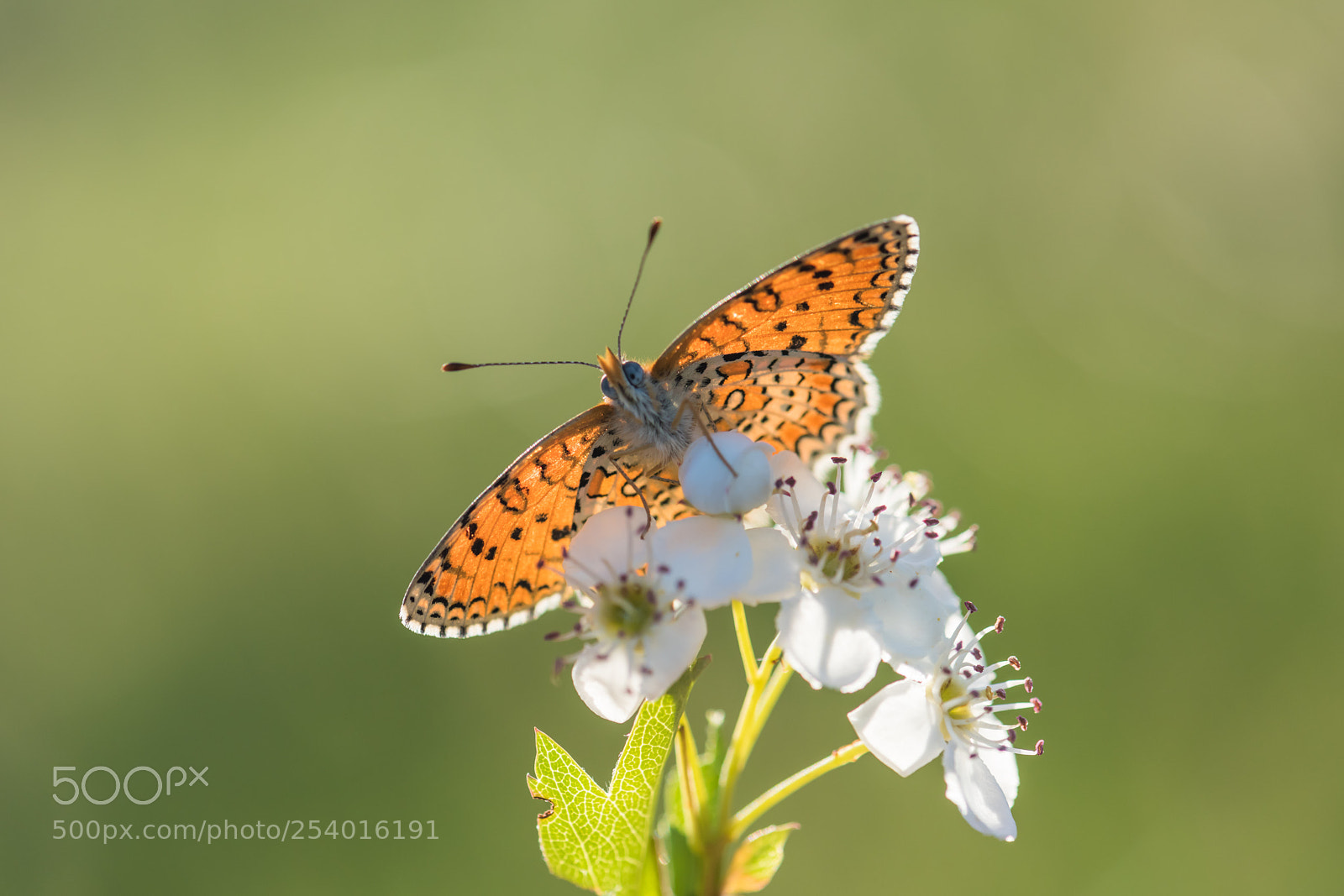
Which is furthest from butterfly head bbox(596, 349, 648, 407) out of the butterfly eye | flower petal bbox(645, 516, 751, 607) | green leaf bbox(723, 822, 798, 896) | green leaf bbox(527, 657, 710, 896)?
green leaf bbox(723, 822, 798, 896)

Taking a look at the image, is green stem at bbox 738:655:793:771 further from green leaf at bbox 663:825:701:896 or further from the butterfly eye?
the butterfly eye

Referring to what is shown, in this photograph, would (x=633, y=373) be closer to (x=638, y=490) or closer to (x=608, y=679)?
(x=638, y=490)

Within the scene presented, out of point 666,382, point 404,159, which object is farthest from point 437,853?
point 404,159

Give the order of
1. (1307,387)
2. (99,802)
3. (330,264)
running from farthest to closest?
(330,264) < (1307,387) < (99,802)

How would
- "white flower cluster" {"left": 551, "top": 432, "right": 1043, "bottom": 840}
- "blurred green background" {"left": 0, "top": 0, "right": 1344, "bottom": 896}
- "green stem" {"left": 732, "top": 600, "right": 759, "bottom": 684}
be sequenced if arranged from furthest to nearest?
"blurred green background" {"left": 0, "top": 0, "right": 1344, "bottom": 896}, "green stem" {"left": 732, "top": 600, "right": 759, "bottom": 684}, "white flower cluster" {"left": 551, "top": 432, "right": 1043, "bottom": 840}

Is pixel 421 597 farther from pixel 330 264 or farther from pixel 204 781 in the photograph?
pixel 330 264

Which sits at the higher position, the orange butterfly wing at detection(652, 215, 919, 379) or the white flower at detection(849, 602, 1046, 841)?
the orange butterfly wing at detection(652, 215, 919, 379)

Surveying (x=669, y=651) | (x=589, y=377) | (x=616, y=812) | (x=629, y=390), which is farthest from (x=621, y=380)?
(x=589, y=377)
